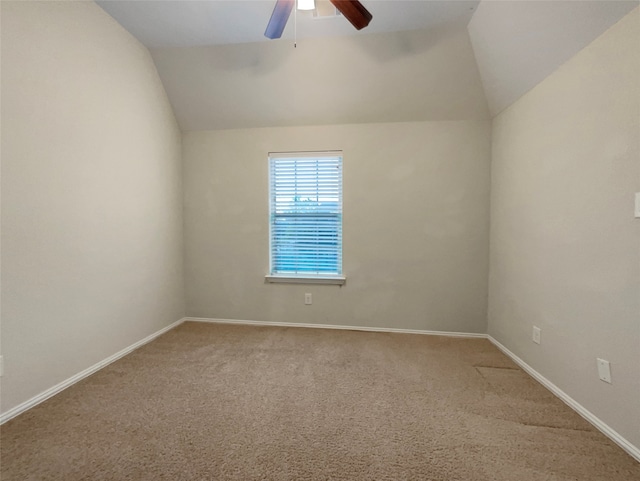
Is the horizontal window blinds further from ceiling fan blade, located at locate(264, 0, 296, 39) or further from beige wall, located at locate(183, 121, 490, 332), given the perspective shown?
ceiling fan blade, located at locate(264, 0, 296, 39)

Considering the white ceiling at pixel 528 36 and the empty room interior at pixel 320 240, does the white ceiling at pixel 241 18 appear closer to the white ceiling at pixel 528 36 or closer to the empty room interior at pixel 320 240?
the empty room interior at pixel 320 240

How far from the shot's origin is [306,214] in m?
3.10

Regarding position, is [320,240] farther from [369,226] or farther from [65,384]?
[65,384]

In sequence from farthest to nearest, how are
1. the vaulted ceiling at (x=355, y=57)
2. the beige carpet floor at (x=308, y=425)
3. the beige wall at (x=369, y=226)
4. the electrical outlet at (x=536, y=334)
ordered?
the beige wall at (x=369, y=226) → the electrical outlet at (x=536, y=334) → the vaulted ceiling at (x=355, y=57) → the beige carpet floor at (x=308, y=425)

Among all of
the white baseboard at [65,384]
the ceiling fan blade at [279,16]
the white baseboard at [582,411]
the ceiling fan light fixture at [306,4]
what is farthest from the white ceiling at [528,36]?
the white baseboard at [65,384]

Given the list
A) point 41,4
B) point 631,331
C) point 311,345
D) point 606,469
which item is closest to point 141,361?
point 311,345

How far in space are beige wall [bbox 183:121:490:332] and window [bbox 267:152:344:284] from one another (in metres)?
0.11

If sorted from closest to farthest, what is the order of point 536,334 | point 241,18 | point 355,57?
point 536,334
point 241,18
point 355,57

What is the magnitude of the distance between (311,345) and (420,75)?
9.03 ft

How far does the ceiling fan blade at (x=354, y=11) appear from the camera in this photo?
4.83 ft

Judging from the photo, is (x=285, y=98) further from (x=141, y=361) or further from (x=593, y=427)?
(x=593, y=427)

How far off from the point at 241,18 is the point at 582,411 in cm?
363

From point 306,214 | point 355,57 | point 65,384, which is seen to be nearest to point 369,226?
point 306,214

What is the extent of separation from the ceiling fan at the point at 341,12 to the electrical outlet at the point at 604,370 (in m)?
2.35
